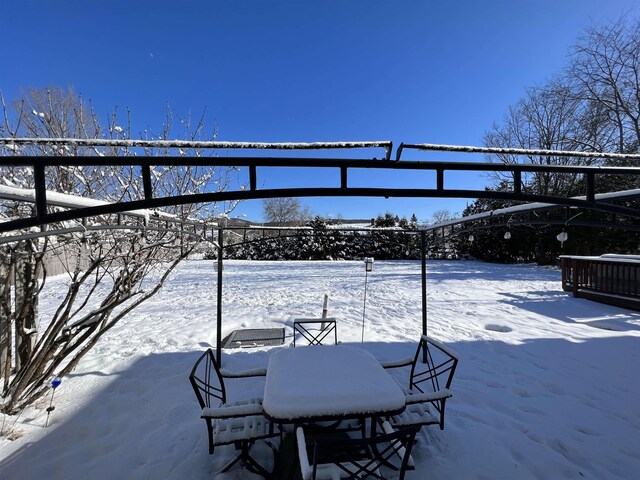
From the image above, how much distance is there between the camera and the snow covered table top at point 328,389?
2.04m

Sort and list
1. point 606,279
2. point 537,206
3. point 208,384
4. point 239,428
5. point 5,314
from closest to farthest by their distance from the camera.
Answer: point 239,428
point 208,384
point 5,314
point 537,206
point 606,279

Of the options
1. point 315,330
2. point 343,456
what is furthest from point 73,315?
point 315,330

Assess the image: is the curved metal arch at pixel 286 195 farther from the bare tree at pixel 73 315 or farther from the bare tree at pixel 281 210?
the bare tree at pixel 281 210

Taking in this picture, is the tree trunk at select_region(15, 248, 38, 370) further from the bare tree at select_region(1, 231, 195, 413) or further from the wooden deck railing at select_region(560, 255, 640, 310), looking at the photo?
the wooden deck railing at select_region(560, 255, 640, 310)

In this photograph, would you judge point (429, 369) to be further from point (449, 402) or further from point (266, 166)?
point (266, 166)

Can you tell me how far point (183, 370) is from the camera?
3934mm

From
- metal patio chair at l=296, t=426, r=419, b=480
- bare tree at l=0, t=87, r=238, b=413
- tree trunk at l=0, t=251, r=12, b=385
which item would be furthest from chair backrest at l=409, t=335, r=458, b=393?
tree trunk at l=0, t=251, r=12, b=385

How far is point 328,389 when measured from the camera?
2.22m

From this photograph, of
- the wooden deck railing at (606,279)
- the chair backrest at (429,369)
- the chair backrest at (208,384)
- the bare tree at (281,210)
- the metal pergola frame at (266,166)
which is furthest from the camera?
the bare tree at (281,210)

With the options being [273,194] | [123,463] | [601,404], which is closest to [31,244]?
[123,463]

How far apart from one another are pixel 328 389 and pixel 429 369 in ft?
6.87

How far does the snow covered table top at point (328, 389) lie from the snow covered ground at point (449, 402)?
0.66m

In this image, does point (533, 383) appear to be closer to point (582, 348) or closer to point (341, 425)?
point (582, 348)

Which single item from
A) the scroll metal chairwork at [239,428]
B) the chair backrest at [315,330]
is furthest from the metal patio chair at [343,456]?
the chair backrest at [315,330]
